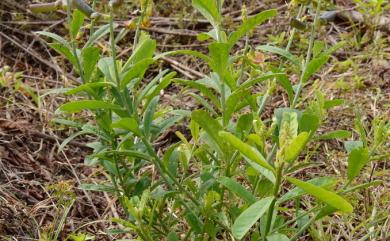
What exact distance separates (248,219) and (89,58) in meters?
0.57

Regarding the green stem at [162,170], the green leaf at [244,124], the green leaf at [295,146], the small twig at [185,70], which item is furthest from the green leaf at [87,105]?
the small twig at [185,70]

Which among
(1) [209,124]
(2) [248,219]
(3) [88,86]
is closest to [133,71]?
(3) [88,86]

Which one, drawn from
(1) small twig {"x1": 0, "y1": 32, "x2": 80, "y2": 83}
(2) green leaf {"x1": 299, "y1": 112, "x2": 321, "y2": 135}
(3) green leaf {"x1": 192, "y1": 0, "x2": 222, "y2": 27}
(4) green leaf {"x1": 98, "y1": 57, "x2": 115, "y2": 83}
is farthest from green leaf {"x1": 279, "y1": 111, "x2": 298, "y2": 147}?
(1) small twig {"x1": 0, "y1": 32, "x2": 80, "y2": 83}

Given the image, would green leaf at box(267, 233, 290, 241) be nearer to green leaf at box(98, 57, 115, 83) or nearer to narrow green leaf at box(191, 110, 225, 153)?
narrow green leaf at box(191, 110, 225, 153)

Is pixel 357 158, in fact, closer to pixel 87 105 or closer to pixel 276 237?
pixel 276 237

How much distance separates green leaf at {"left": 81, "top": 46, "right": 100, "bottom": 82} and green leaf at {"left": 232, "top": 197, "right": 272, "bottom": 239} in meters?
0.54

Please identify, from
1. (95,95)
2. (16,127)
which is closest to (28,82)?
(16,127)

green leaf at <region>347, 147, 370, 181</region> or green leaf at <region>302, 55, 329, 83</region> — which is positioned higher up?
green leaf at <region>302, 55, 329, 83</region>

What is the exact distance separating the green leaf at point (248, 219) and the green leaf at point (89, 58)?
0.54 metres

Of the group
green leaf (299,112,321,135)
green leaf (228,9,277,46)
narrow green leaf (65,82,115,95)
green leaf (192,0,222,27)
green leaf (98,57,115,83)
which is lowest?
green leaf (299,112,321,135)

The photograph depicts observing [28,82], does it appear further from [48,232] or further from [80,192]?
[48,232]

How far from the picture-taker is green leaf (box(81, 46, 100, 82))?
1.53 metres

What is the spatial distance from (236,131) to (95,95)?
36 cm

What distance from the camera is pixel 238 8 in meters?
3.75
